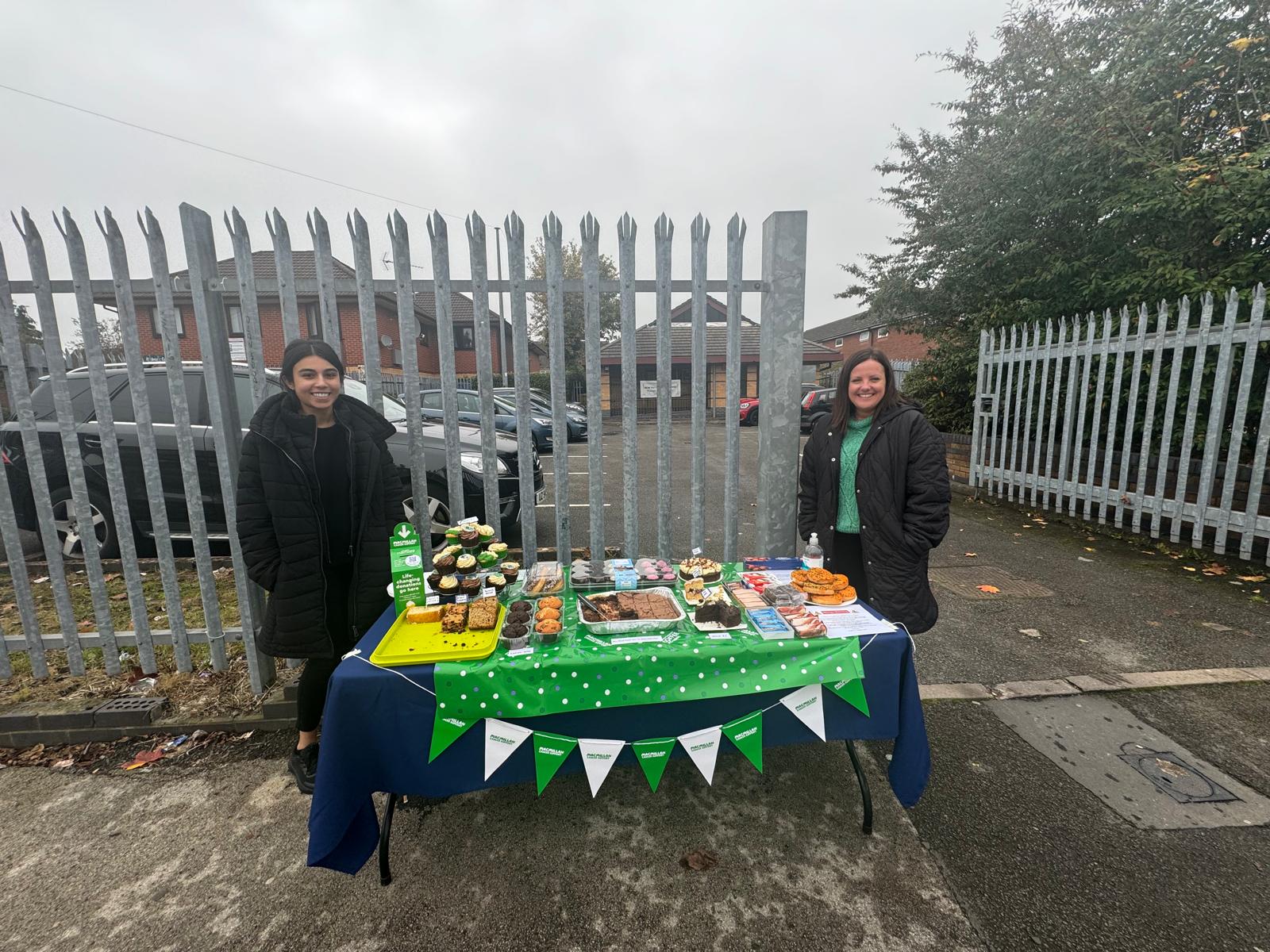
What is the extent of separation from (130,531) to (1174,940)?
15.8ft

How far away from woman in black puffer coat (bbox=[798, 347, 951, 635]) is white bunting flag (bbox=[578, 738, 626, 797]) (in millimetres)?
1443

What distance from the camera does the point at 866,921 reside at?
1.84 m

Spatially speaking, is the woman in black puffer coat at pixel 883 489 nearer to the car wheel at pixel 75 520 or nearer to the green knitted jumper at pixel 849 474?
the green knitted jumper at pixel 849 474

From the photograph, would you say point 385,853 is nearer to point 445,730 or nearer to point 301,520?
point 445,730

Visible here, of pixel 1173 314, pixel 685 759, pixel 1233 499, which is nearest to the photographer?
pixel 685 759

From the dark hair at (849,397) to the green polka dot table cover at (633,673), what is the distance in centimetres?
117

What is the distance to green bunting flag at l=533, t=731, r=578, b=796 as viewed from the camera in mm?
1940

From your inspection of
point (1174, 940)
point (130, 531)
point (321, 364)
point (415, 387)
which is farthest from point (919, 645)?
point (130, 531)

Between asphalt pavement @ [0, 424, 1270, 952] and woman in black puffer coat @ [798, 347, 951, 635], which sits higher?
woman in black puffer coat @ [798, 347, 951, 635]

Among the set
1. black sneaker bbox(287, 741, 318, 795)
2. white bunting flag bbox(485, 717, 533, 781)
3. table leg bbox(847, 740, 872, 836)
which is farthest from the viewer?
black sneaker bbox(287, 741, 318, 795)

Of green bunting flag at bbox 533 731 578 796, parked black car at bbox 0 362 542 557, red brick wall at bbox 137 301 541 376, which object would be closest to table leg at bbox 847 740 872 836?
green bunting flag at bbox 533 731 578 796

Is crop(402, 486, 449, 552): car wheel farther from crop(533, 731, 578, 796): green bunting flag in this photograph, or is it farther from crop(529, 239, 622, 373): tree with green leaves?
crop(529, 239, 622, 373): tree with green leaves

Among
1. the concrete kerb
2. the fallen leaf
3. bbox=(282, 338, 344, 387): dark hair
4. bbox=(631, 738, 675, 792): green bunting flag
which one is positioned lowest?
the fallen leaf

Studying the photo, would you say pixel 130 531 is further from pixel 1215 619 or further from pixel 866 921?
pixel 1215 619
